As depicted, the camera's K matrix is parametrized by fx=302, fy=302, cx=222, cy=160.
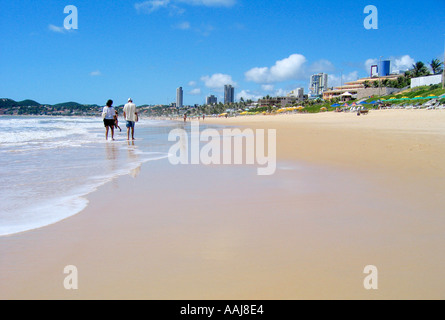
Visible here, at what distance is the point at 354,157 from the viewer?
23.6 feet

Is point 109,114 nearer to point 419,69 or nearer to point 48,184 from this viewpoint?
point 48,184

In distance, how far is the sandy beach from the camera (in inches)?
73.4

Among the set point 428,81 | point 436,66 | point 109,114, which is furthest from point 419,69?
point 109,114

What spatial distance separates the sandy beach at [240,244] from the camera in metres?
1.87

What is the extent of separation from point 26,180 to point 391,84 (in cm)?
8959

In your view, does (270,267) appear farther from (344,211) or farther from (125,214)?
(125,214)

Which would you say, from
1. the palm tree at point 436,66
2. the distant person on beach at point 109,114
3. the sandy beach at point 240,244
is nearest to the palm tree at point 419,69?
the palm tree at point 436,66

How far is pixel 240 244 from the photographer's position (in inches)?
96.7

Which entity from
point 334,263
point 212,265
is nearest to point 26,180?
point 212,265

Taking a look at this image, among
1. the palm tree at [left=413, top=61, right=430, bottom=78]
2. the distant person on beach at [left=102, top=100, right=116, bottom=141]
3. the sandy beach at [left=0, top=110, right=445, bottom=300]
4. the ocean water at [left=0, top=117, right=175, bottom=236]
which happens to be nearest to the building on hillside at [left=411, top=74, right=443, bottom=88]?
the palm tree at [left=413, top=61, right=430, bottom=78]

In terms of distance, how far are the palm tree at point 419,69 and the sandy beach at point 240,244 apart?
89359mm

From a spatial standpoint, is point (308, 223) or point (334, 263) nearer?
point (334, 263)

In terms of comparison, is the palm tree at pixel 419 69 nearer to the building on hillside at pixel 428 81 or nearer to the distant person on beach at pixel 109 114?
the building on hillside at pixel 428 81

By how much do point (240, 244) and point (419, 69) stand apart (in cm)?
9648
